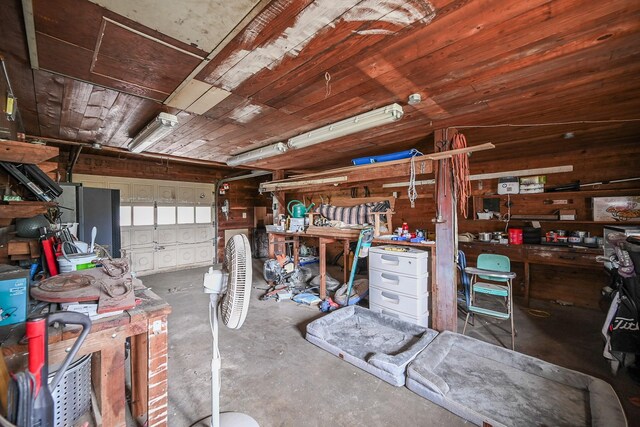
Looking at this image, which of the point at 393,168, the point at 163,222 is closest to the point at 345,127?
the point at 393,168

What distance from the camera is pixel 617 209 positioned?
348 cm

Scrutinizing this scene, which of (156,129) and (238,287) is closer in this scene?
(238,287)

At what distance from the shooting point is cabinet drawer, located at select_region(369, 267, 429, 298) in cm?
287

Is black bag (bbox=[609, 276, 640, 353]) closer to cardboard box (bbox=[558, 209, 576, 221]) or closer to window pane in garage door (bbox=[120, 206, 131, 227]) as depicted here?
cardboard box (bbox=[558, 209, 576, 221])

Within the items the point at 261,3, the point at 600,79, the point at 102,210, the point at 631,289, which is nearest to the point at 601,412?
the point at 631,289

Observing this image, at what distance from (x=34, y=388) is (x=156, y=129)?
8.00ft

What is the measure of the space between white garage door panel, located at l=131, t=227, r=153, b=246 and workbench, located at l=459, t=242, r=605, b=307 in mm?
6552

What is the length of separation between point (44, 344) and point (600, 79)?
128 inches

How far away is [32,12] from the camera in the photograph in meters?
1.16

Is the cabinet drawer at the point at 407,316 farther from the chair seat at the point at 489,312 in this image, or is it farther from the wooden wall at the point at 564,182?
the wooden wall at the point at 564,182

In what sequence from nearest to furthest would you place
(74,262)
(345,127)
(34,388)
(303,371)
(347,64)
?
(34,388) < (347,64) < (74,262) < (303,371) < (345,127)

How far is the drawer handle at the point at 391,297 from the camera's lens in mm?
3036

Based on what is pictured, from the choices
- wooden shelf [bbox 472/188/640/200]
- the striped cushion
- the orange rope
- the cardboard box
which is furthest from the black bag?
the striped cushion

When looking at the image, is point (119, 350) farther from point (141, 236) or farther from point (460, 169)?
point (141, 236)
